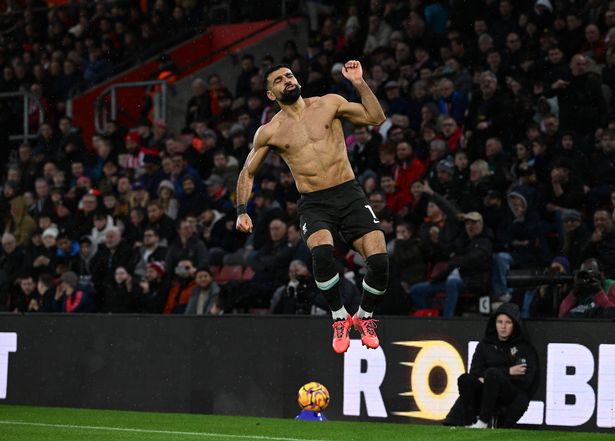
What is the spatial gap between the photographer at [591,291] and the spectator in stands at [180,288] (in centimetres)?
540

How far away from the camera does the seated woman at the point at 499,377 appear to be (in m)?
12.7

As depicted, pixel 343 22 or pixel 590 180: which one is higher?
pixel 343 22

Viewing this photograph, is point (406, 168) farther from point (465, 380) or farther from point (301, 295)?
→ point (465, 380)

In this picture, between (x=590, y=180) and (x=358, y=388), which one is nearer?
(x=358, y=388)

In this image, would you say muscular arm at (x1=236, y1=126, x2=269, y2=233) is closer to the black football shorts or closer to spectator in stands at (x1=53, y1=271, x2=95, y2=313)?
the black football shorts

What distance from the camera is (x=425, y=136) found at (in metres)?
17.4

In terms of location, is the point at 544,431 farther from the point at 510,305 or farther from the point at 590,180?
the point at 590,180

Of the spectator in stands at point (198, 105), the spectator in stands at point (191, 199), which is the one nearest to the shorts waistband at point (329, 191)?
the spectator in stands at point (191, 199)

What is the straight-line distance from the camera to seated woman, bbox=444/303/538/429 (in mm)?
12727

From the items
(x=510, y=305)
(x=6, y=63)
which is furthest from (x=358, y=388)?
(x=6, y=63)

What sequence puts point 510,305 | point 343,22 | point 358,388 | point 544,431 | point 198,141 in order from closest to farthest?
point 544,431, point 510,305, point 358,388, point 198,141, point 343,22

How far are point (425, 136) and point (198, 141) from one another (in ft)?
15.0

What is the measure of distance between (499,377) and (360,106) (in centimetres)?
351

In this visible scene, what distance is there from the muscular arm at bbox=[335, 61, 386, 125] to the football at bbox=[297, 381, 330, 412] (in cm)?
345
